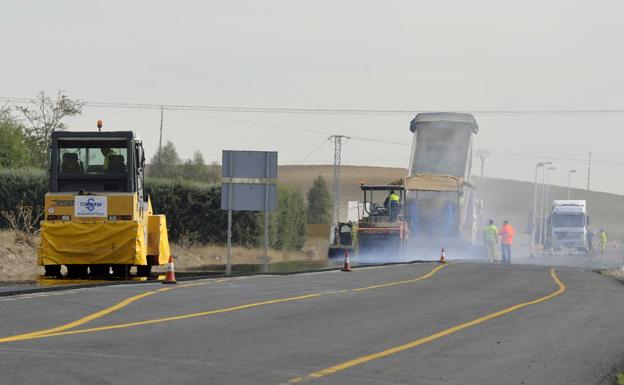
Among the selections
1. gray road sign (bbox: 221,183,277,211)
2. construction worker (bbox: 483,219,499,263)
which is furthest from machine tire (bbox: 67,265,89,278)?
construction worker (bbox: 483,219,499,263)

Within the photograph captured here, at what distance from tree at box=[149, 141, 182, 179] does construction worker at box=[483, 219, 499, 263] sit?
2288 inches

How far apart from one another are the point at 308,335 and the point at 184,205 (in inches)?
1633

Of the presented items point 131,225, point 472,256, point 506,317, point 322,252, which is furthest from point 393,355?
point 322,252

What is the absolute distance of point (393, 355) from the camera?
13273 millimetres

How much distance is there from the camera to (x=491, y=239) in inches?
1896

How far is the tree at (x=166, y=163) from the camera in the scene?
349 ft

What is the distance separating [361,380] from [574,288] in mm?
16726

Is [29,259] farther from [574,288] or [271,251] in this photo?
[574,288]

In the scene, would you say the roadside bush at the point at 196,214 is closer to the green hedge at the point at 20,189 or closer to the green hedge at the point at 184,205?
the green hedge at the point at 184,205

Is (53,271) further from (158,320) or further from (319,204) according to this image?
(319,204)

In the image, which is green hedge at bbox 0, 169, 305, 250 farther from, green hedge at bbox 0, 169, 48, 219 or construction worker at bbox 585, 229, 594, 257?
construction worker at bbox 585, 229, 594, 257

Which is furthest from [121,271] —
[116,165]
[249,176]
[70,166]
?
[249,176]

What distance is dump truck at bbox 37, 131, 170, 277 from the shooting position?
26.1 metres

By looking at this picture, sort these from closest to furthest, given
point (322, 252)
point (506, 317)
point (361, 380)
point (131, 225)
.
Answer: point (361, 380)
point (506, 317)
point (131, 225)
point (322, 252)
